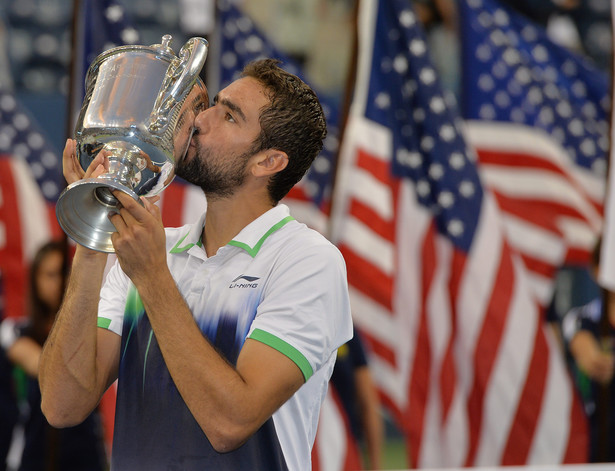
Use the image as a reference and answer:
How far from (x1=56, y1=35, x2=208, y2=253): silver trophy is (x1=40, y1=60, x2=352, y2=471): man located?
6 cm

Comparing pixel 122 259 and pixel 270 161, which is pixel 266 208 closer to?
pixel 270 161

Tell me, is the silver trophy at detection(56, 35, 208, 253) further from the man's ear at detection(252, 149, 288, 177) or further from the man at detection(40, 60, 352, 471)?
the man's ear at detection(252, 149, 288, 177)

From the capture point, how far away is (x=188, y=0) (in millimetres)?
11703

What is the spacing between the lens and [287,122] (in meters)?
1.68

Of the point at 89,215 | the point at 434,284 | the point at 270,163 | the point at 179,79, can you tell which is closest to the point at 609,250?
the point at 434,284

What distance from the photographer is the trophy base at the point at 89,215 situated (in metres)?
1.43

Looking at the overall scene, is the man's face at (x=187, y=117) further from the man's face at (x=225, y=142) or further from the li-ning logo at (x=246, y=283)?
the li-ning logo at (x=246, y=283)

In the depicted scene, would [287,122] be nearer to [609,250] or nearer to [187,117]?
[187,117]

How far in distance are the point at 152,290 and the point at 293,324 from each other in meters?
0.25

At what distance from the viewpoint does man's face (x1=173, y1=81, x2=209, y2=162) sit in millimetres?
1562

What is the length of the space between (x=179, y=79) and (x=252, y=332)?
474 millimetres

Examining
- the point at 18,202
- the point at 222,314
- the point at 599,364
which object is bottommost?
the point at 599,364

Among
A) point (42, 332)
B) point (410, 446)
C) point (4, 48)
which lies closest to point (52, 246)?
point (42, 332)

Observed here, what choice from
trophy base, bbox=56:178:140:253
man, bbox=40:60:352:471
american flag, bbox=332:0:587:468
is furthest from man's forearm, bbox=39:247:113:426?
american flag, bbox=332:0:587:468
